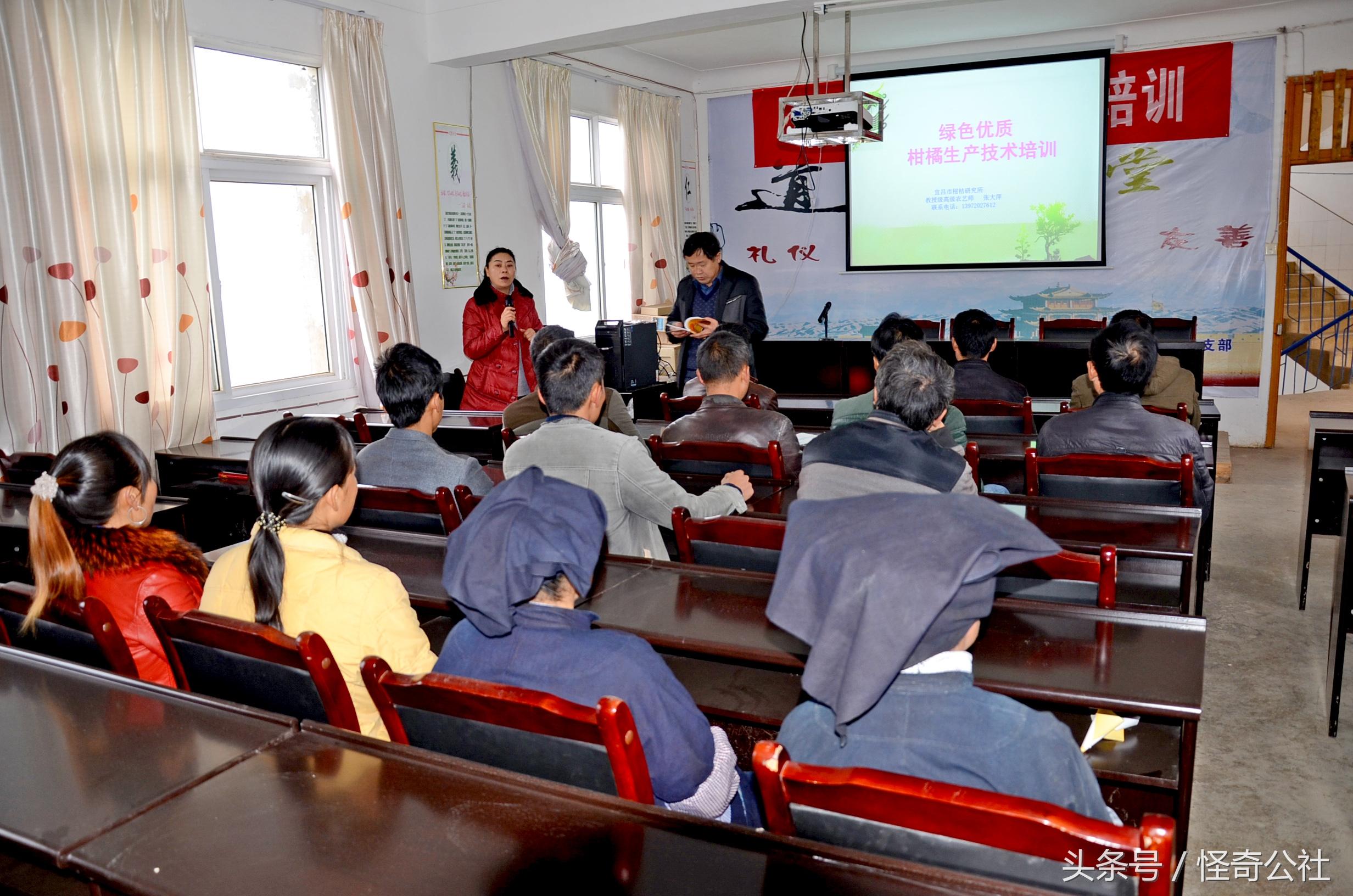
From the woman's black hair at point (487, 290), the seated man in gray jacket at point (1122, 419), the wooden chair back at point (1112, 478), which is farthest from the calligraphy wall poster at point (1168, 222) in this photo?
the wooden chair back at point (1112, 478)

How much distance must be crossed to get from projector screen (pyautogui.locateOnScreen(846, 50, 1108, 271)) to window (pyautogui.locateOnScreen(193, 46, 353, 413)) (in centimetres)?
450

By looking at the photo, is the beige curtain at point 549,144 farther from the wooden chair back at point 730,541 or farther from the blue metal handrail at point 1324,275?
the blue metal handrail at point 1324,275

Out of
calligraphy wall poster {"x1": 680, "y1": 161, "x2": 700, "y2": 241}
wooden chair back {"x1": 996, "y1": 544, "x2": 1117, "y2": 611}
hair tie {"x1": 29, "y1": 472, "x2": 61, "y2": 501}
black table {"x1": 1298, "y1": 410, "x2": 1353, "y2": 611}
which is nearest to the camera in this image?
wooden chair back {"x1": 996, "y1": 544, "x2": 1117, "y2": 611}

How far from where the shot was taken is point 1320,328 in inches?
369

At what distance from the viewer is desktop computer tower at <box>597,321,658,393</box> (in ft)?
17.8

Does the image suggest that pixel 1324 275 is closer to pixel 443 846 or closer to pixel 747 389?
pixel 747 389

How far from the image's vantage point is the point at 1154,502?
2.79m

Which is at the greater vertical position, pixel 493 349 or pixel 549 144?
pixel 549 144

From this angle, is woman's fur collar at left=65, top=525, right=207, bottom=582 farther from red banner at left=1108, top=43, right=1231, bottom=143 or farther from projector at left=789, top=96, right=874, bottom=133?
red banner at left=1108, top=43, right=1231, bottom=143

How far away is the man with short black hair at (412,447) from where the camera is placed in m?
2.72

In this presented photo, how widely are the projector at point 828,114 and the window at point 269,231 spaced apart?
99.4 inches

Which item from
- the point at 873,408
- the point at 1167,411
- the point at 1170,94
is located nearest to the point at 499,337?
the point at 873,408

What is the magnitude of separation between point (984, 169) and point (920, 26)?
135 cm

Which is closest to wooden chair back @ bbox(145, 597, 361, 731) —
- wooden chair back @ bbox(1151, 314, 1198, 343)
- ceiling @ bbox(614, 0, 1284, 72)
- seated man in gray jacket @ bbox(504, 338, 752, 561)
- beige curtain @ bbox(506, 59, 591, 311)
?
seated man in gray jacket @ bbox(504, 338, 752, 561)
